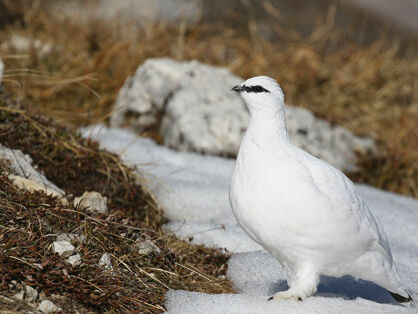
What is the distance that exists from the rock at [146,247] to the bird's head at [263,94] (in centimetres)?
89

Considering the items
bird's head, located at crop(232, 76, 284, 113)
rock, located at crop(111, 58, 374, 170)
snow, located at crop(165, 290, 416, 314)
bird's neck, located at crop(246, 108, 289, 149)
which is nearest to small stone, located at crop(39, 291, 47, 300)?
snow, located at crop(165, 290, 416, 314)

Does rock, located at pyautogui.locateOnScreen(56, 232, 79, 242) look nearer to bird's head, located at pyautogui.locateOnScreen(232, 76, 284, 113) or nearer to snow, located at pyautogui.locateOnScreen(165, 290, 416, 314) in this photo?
snow, located at pyautogui.locateOnScreen(165, 290, 416, 314)

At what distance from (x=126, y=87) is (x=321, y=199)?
3414 mm

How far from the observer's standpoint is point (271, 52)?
738cm

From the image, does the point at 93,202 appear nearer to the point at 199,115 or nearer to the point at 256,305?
the point at 256,305

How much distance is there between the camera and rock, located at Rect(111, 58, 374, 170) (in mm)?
5172

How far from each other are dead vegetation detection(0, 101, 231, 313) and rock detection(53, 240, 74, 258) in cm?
3

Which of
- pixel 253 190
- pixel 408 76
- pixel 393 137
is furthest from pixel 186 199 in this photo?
pixel 408 76

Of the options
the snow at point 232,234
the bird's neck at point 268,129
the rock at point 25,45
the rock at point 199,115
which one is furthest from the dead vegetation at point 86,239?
the rock at point 25,45

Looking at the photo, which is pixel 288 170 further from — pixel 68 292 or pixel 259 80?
pixel 68 292

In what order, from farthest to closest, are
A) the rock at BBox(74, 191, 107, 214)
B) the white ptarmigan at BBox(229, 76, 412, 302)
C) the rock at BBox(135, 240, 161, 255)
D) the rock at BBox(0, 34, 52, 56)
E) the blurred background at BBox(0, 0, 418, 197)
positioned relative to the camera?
the rock at BBox(0, 34, 52, 56), the blurred background at BBox(0, 0, 418, 197), the rock at BBox(74, 191, 107, 214), the rock at BBox(135, 240, 161, 255), the white ptarmigan at BBox(229, 76, 412, 302)

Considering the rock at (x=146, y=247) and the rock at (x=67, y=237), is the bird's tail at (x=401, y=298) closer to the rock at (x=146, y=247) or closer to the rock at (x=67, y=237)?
the rock at (x=146, y=247)

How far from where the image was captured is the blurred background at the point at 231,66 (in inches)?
221

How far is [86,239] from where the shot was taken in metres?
2.75
